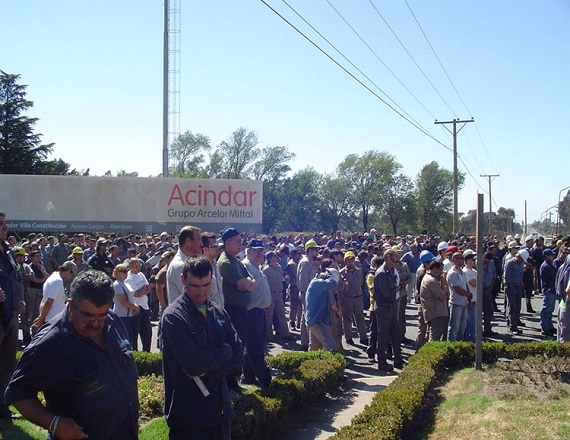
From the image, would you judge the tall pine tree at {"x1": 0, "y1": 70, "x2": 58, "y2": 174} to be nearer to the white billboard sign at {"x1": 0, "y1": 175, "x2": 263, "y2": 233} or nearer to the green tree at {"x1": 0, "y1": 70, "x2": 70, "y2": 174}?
the green tree at {"x1": 0, "y1": 70, "x2": 70, "y2": 174}

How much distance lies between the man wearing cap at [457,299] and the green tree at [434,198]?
61.4 meters

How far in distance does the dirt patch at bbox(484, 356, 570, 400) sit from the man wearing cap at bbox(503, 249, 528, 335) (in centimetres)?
499

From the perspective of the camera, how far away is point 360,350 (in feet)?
37.0

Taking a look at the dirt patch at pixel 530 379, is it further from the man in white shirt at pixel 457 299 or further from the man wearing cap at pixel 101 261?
the man wearing cap at pixel 101 261

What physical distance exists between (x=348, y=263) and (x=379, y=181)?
203ft

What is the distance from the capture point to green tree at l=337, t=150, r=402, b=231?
7150 cm

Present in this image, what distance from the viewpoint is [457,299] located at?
32.0ft

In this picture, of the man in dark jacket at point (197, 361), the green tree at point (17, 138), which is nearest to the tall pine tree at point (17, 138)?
the green tree at point (17, 138)

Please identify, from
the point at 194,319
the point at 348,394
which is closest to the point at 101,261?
the point at 348,394

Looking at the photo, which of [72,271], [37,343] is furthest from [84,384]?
[72,271]

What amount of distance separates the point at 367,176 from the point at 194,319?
230 feet

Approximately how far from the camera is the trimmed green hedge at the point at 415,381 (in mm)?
5469

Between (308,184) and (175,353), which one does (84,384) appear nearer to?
(175,353)

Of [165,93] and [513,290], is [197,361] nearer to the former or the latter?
[513,290]
